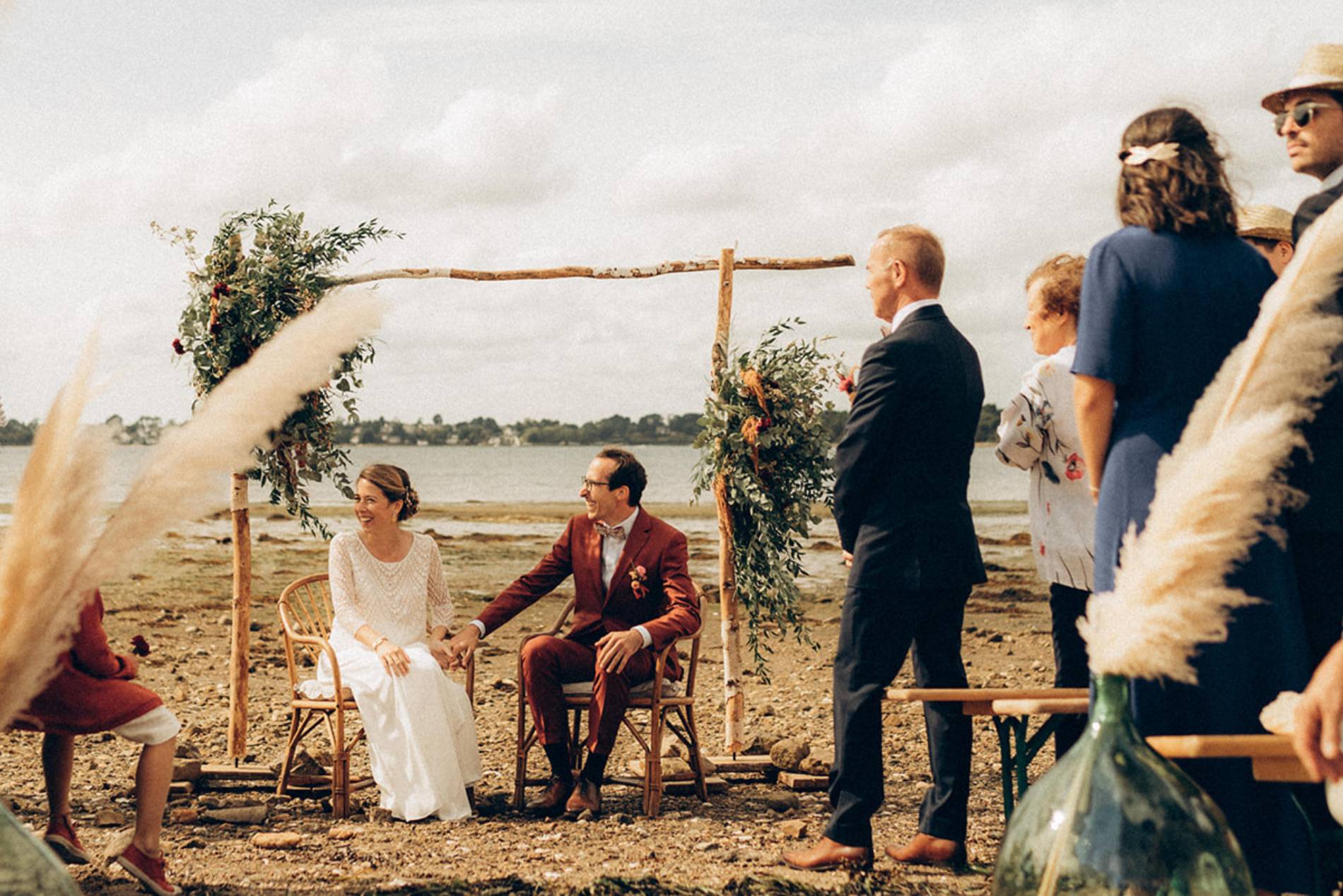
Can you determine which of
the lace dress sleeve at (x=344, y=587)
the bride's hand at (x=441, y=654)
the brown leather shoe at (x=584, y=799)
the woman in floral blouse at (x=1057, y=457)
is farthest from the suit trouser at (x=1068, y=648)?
the lace dress sleeve at (x=344, y=587)

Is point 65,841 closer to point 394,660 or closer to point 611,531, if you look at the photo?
point 394,660

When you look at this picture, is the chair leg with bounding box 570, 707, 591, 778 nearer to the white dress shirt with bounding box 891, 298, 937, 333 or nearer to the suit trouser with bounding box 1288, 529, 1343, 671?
the white dress shirt with bounding box 891, 298, 937, 333

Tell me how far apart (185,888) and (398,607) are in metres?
1.76

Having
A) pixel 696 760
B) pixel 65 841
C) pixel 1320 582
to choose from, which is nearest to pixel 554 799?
pixel 696 760

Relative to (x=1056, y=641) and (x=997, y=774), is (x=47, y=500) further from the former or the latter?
(x=997, y=774)

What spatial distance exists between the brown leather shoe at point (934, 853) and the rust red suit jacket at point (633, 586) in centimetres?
158

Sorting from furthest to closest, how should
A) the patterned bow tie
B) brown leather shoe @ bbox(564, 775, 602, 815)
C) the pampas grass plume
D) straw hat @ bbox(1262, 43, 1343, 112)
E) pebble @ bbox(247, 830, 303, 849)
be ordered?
the patterned bow tie → brown leather shoe @ bbox(564, 775, 602, 815) → pebble @ bbox(247, 830, 303, 849) → straw hat @ bbox(1262, 43, 1343, 112) → the pampas grass plume

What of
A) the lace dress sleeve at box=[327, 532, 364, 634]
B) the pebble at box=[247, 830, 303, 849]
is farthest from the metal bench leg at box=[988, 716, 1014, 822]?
the lace dress sleeve at box=[327, 532, 364, 634]

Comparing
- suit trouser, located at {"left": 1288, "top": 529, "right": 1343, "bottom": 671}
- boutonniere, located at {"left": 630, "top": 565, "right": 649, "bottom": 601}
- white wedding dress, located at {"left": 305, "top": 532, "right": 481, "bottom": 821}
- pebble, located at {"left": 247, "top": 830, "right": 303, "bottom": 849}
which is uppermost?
suit trouser, located at {"left": 1288, "top": 529, "right": 1343, "bottom": 671}

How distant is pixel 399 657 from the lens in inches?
224

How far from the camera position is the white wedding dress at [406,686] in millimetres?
5578

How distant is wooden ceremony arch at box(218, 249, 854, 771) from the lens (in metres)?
6.48

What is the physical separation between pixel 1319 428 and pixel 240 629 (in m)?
5.53

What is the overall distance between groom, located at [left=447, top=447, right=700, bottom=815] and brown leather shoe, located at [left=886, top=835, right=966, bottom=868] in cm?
156
